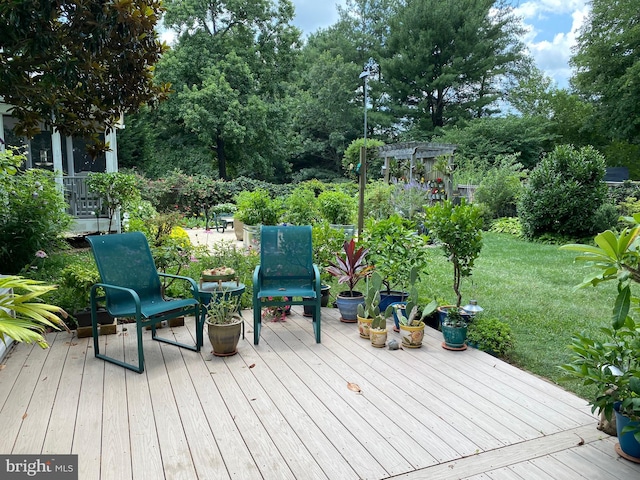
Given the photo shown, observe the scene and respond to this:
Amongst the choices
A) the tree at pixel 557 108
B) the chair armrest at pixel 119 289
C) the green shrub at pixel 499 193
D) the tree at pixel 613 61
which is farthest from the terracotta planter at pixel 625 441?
the tree at pixel 557 108

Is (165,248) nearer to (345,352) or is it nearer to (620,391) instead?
(345,352)

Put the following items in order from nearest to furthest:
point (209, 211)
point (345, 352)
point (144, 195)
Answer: point (345, 352) < point (144, 195) < point (209, 211)

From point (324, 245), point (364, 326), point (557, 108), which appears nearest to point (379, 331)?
point (364, 326)

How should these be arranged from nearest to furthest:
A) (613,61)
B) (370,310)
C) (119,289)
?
(119,289), (370,310), (613,61)

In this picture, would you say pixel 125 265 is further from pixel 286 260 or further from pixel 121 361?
pixel 286 260

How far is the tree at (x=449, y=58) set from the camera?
2208cm

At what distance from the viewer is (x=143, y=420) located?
252 cm

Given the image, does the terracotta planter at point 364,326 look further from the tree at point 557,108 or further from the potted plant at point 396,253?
the tree at point 557,108

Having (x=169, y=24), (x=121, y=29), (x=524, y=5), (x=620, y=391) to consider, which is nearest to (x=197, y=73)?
(x=169, y=24)

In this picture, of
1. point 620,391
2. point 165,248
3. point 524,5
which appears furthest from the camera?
point 524,5

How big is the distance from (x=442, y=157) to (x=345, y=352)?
8141mm

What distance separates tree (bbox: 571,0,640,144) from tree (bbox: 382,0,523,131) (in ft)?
10.9

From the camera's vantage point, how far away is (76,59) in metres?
2.73

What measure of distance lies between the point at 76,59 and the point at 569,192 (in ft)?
29.8
